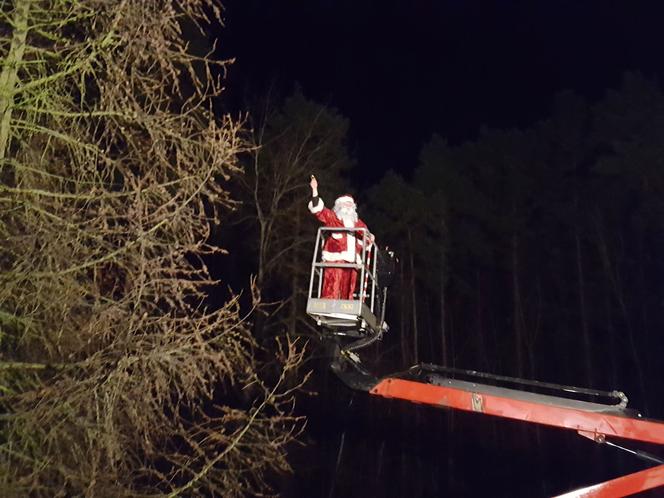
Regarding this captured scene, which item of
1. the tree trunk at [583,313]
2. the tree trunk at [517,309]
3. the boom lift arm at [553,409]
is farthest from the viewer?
the tree trunk at [517,309]

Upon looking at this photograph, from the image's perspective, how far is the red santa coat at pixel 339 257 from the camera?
20.8ft

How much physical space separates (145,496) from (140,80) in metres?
2.92

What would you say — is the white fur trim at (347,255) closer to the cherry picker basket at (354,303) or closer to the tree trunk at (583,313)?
the cherry picker basket at (354,303)

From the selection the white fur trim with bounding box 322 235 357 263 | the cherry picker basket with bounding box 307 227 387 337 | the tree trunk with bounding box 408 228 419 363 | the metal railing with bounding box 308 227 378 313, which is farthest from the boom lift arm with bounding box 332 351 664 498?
the tree trunk with bounding box 408 228 419 363

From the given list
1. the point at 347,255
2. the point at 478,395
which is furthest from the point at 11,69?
the point at 478,395

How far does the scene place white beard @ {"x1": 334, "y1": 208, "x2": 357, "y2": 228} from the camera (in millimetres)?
6570

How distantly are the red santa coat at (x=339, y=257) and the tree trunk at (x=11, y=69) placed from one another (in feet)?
9.66

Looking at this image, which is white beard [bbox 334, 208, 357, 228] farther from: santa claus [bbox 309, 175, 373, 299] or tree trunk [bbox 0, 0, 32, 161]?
tree trunk [bbox 0, 0, 32, 161]

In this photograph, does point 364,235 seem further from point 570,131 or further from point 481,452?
point 570,131

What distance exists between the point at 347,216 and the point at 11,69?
11.2ft

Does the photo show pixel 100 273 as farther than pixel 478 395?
No

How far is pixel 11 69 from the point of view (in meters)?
4.48

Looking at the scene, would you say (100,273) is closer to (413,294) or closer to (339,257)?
(339,257)

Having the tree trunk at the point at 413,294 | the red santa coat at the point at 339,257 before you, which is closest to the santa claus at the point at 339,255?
the red santa coat at the point at 339,257
